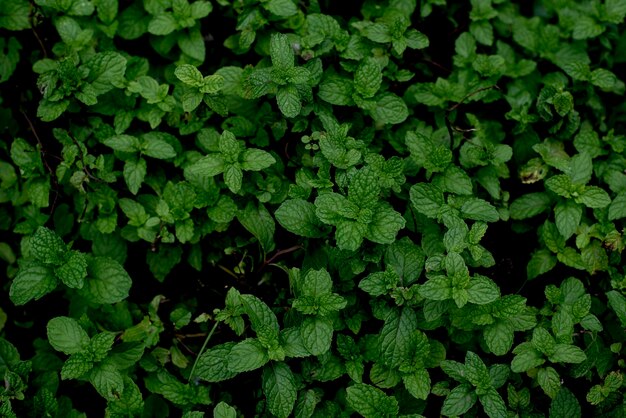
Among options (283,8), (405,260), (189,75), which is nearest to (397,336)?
(405,260)

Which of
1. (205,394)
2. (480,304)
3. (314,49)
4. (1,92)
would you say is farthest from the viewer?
(1,92)

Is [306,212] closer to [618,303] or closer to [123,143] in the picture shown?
[123,143]

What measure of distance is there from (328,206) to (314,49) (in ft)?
2.95

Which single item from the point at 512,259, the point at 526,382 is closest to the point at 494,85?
the point at 512,259

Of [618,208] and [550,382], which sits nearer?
[550,382]

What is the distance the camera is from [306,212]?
2553 mm

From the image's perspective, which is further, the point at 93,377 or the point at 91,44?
the point at 91,44

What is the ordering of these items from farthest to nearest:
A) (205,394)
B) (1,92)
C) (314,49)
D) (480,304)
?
(1,92), (314,49), (205,394), (480,304)

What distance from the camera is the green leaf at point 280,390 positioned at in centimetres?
233

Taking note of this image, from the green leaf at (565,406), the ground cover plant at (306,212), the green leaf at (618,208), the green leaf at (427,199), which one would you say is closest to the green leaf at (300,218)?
the ground cover plant at (306,212)

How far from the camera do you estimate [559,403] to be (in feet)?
8.06

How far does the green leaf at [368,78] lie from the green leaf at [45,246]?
1.49 meters

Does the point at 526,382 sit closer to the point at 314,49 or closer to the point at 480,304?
the point at 480,304

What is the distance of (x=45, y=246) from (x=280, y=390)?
112 cm
